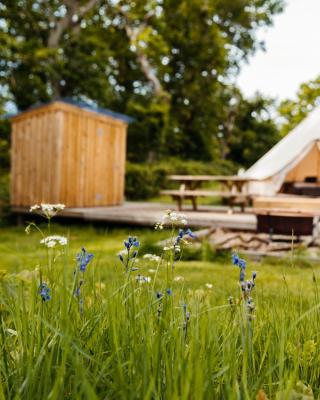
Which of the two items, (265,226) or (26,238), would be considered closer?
(265,226)

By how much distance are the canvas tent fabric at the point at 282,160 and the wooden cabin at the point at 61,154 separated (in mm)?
3074

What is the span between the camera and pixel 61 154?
899 cm

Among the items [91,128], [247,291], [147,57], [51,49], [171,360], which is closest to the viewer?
[171,360]

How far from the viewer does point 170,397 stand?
1.04 meters

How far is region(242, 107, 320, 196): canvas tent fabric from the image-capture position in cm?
877

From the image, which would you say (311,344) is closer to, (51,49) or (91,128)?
(91,128)

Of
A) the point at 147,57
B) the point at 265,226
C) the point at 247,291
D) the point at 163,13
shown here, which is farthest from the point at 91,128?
the point at 163,13

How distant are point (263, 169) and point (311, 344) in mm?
7614

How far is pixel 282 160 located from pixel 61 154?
4.00 m

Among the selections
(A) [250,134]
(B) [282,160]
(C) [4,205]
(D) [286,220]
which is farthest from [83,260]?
(A) [250,134]

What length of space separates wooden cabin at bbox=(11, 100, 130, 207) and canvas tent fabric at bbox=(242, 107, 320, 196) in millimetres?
3074

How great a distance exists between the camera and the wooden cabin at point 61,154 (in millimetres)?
9031

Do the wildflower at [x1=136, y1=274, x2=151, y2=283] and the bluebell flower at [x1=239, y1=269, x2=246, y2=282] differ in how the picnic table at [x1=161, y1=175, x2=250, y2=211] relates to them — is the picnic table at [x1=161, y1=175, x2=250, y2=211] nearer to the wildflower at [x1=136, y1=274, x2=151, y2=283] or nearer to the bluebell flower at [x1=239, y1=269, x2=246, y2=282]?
the wildflower at [x1=136, y1=274, x2=151, y2=283]

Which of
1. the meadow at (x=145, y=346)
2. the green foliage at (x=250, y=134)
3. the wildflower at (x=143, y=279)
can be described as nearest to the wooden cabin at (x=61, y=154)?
the wildflower at (x=143, y=279)
